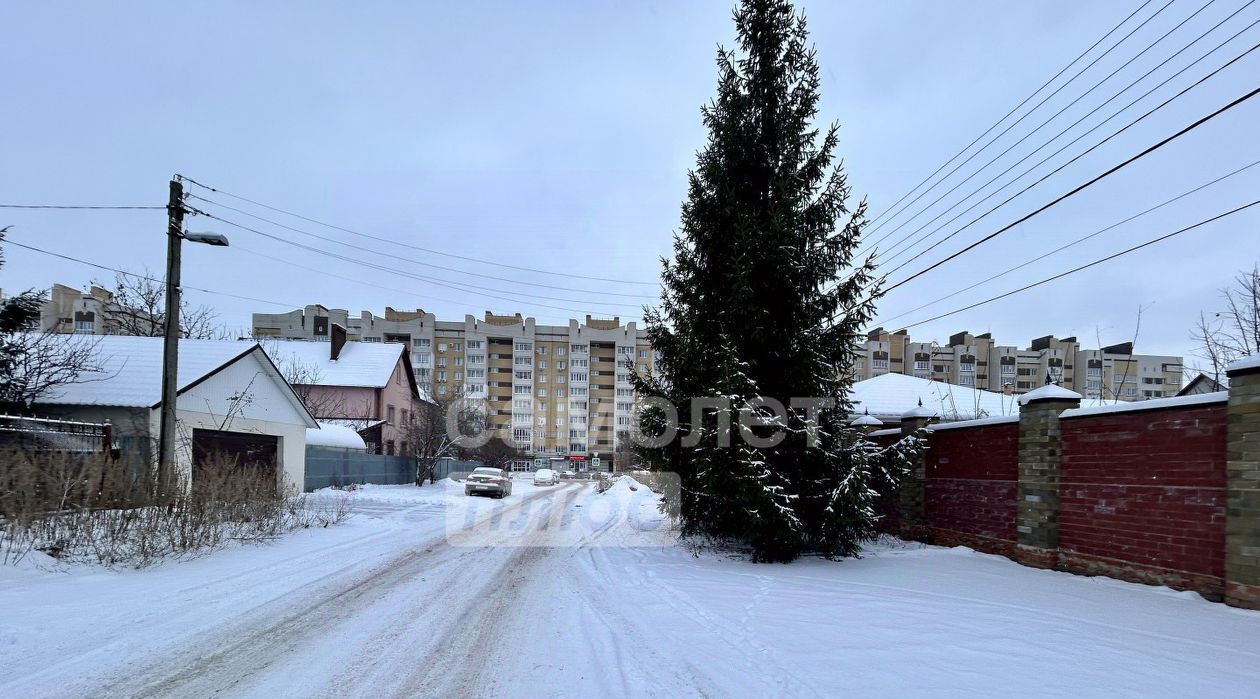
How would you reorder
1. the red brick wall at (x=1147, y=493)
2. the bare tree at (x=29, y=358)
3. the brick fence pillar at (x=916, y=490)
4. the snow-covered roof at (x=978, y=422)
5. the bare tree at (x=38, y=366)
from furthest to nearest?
the bare tree at (x=38, y=366)
the bare tree at (x=29, y=358)
the brick fence pillar at (x=916, y=490)
the snow-covered roof at (x=978, y=422)
the red brick wall at (x=1147, y=493)

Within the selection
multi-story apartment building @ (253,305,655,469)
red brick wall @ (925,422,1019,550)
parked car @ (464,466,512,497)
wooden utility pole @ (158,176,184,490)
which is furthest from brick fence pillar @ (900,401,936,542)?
multi-story apartment building @ (253,305,655,469)

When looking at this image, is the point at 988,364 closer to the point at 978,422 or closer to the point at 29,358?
the point at 978,422

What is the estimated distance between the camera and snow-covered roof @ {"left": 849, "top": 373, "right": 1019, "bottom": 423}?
2012 cm

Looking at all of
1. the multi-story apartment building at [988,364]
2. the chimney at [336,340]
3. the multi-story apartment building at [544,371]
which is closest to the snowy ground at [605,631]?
the chimney at [336,340]

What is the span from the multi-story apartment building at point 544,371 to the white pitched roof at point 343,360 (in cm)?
4749

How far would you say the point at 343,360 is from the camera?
125ft

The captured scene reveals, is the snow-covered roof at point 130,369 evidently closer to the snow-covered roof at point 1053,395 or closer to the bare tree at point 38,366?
the bare tree at point 38,366

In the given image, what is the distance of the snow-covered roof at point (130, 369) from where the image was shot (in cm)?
1608

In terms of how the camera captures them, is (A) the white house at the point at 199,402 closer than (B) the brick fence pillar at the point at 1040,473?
No

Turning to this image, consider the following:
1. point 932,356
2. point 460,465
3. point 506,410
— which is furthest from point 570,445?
point 932,356

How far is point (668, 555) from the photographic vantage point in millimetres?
10312

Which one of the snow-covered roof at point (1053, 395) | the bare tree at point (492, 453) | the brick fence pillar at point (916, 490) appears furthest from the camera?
the bare tree at point (492, 453)

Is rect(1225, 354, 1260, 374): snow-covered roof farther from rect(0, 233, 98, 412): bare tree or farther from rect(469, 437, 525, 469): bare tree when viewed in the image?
rect(469, 437, 525, 469): bare tree

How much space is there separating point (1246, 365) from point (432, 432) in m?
32.2
